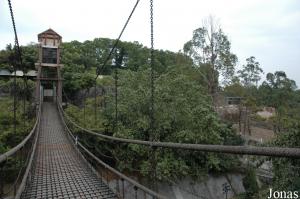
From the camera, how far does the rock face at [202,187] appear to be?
10633mm

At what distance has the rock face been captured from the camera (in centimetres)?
1063

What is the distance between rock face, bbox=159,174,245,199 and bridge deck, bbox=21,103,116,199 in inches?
172

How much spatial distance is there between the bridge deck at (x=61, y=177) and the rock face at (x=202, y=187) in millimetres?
4368

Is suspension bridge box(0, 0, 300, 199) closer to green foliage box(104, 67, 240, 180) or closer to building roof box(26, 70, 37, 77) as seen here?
green foliage box(104, 67, 240, 180)

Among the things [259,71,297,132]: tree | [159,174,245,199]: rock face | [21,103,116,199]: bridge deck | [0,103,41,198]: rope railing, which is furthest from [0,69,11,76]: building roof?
[259,71,297,132]: tree

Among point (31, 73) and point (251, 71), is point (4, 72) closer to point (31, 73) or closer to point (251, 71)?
point (31, 73)

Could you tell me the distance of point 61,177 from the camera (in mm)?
4480

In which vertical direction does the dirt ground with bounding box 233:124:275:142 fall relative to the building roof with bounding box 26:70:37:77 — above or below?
below

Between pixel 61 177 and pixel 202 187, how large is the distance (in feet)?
26.7

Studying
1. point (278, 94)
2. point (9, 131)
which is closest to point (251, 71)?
point (278, 94)

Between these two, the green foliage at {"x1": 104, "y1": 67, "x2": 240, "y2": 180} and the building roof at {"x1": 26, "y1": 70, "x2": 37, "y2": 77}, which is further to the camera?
the building roof at {"x1": 26, "y1": 70, "x2": 37, "y2": 77}

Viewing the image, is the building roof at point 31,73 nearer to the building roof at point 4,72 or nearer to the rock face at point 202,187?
the building roof at point 4,72

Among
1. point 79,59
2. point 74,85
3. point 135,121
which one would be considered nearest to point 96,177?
point 135,121

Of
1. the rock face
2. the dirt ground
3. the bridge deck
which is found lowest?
the rock face
